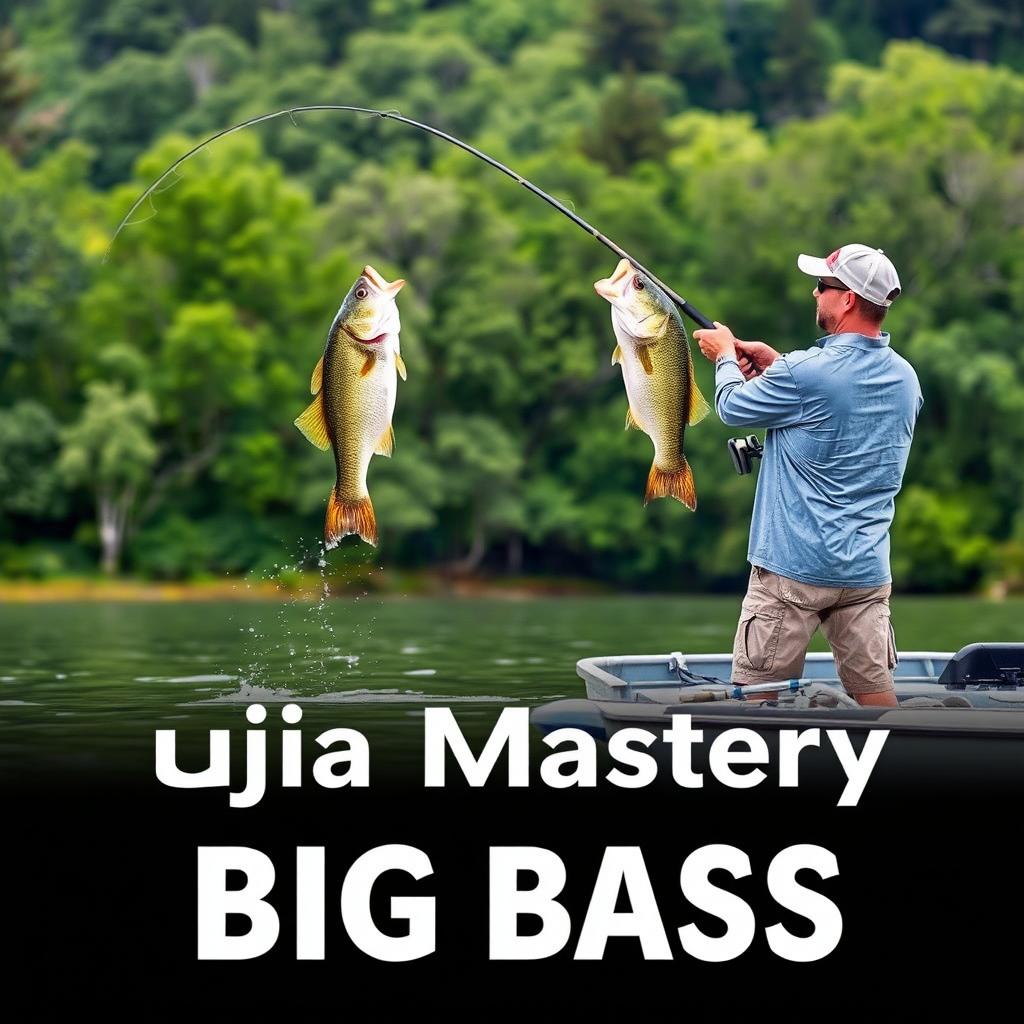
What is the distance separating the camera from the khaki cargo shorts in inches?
335

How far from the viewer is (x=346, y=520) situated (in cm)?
862

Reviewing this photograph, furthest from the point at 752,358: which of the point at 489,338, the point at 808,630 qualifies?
the point at 489,338

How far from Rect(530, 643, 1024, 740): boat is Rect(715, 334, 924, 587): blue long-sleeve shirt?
0.57 meters

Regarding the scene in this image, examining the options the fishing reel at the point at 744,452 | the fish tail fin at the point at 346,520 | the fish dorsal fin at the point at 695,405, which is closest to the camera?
the fish dorsal fin at the point at 695,405

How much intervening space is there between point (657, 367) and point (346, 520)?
Result: 141cm

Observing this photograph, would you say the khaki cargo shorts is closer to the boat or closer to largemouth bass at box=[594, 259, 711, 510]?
the boat

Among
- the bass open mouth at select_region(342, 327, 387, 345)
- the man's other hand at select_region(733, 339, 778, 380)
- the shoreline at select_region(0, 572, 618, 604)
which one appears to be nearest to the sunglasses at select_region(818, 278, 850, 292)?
the man's other hand at select_region(733, 339, 778, 380)

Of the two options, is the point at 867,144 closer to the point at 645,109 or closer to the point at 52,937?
the point at 645,109

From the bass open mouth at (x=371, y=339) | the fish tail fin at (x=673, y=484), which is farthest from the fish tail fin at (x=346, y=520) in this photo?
the fish tail fin at (x=673, y=484)

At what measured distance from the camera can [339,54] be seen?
9038cm

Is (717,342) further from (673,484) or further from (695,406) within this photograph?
(673,484)

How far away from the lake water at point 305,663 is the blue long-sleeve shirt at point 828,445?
10.1 ft

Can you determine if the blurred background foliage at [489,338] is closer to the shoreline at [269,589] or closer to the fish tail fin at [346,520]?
the shoreline at [269,589]

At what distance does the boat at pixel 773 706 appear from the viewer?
8.51 meters
